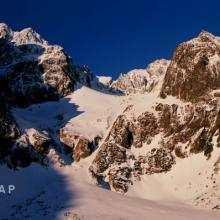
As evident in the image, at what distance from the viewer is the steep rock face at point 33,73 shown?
94.7 metres

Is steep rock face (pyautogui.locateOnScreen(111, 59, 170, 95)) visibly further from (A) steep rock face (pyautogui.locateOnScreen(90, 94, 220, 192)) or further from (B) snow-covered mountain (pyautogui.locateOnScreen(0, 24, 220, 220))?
(A) steep rock face (pyautogui.locateOnScreen(90, 94, 220, 192))

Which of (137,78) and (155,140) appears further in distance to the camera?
(137,78)

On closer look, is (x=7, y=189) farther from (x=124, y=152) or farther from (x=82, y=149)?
(x=124, y=152)

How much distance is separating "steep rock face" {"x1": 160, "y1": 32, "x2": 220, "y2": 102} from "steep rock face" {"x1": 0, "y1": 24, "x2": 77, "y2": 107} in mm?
25485

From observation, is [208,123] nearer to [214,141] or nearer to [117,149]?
[214,141]

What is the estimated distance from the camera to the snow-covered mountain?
155 ft

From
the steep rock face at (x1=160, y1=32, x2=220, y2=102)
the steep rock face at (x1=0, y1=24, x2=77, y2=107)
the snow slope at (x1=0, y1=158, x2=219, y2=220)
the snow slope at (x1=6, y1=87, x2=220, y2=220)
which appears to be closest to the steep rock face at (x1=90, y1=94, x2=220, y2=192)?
the snow slope at (x1=6, y1=87, x2=220, y2=220)

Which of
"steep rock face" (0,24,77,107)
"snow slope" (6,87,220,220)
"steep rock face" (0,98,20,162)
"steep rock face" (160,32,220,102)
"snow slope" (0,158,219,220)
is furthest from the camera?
"steep rock face" (0,24,77,107)

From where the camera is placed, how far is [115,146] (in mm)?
72750

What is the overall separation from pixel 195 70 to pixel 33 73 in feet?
119

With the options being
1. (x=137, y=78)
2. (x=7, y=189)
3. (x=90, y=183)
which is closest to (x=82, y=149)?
(x=90, y=183)

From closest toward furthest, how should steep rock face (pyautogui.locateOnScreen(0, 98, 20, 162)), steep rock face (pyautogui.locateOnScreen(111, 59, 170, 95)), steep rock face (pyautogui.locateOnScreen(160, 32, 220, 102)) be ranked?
steep rock face (pyautogui.locateOnScreen(0, 98, 20, 162)) < steep rock face (pyautogui.locateOnScreen(160, 32, 220, 102)) < steep rock face (pyautogui.locateOnScreen(111, 59, 170, 95))

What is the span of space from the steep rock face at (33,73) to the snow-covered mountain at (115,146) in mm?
240

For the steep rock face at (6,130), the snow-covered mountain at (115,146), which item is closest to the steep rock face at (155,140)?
the snow-covered mountain at (115,146)
